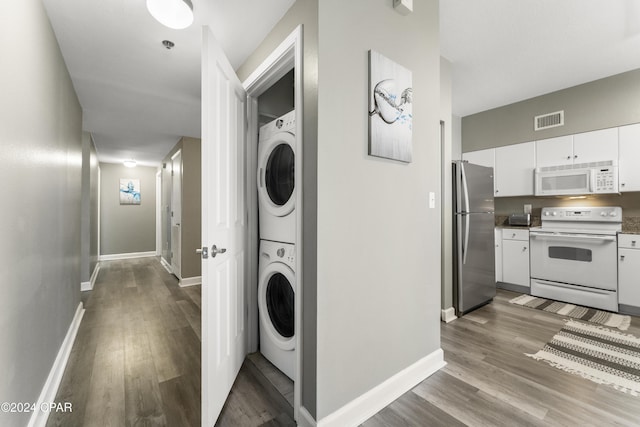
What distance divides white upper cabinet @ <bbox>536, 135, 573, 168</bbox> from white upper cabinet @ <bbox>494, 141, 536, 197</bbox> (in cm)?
7

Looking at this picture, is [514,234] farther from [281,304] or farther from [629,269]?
[281,304]

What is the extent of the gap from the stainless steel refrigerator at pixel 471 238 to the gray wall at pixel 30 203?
129 inches

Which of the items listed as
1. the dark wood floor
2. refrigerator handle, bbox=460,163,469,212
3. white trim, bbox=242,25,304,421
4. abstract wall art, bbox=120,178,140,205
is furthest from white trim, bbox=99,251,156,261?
refrigerator handle, bbox=460,163,469,212

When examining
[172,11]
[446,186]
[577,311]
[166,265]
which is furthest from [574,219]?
[166,265]

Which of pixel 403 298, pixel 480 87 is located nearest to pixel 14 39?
pixel 403 298

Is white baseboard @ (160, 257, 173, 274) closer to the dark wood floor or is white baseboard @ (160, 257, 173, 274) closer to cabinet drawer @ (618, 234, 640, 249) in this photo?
the dark wood floor

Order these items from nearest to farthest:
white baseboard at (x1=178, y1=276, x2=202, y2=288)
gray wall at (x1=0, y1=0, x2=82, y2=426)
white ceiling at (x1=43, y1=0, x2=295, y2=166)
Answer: gray wall at (x1=0, y1=0, x2=82, y2=426)
white ceiling at (x1=43, y1=0, x2=295, y2=166)
white baseboard at (x1=178, y1=276, x2=202, y2=288)

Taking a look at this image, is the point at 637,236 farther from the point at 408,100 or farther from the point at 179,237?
the point at 179,237

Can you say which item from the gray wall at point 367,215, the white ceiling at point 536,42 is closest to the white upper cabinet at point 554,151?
the white ceiling at point 536,42

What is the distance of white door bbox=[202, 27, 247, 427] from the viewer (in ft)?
4.51

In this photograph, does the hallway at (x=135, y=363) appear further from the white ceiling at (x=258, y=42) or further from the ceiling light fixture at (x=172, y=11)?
the white ceiling at (x=258, y=42)

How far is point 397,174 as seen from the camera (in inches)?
67.3

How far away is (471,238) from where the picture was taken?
2951 millimetres

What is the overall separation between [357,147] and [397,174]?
0.39 m
